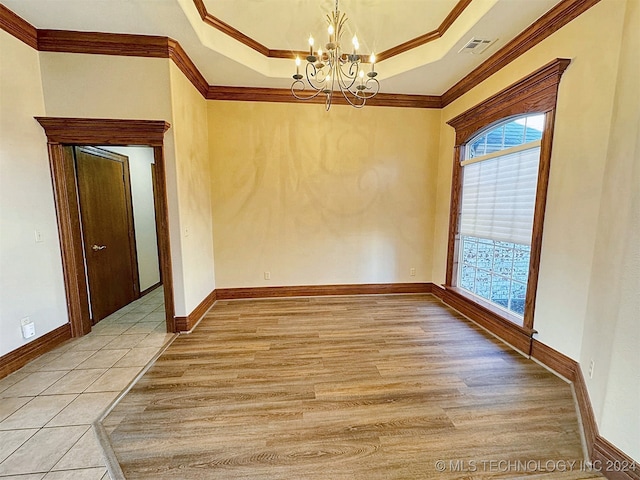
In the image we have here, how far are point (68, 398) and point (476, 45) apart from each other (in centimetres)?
A: 469

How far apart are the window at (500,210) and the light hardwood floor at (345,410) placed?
2.16ft

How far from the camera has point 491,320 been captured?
3057 mm

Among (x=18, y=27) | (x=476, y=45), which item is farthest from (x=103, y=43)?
(x=476, y=45)

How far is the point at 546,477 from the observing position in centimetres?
145

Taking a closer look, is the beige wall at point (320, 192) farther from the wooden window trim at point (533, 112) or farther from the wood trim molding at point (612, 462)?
the wood trim molding at point (612, 462)

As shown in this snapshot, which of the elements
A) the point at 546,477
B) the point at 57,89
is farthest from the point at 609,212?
the point at 57,89

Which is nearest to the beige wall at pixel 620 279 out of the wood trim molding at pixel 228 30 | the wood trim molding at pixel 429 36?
the wood trim molding at pixel 429 36

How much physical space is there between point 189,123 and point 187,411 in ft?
9.50

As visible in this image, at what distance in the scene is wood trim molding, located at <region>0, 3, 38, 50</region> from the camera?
2.20 meters

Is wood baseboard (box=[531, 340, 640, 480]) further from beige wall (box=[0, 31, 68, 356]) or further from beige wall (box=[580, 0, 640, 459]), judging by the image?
beige wall (box=[0, 31, 68, 356])

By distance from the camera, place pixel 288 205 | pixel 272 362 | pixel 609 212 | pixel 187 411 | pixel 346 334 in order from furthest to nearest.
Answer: pixel 288 205
pixel 346 334
pixel 272 362
pixel 187 411
pixel 609 212

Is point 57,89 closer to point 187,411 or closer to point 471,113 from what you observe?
point 187,411

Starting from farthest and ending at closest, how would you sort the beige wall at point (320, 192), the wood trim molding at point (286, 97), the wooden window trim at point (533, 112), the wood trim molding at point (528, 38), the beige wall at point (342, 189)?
the beige wall at point (320, 192) < the wood trim molding at point (286, 97) < the wooden window trim at point (533, 112) < the wood trim molding at point (528, 38) < the beige wall at point (342, 189)

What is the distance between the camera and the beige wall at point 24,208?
2.25 metres
